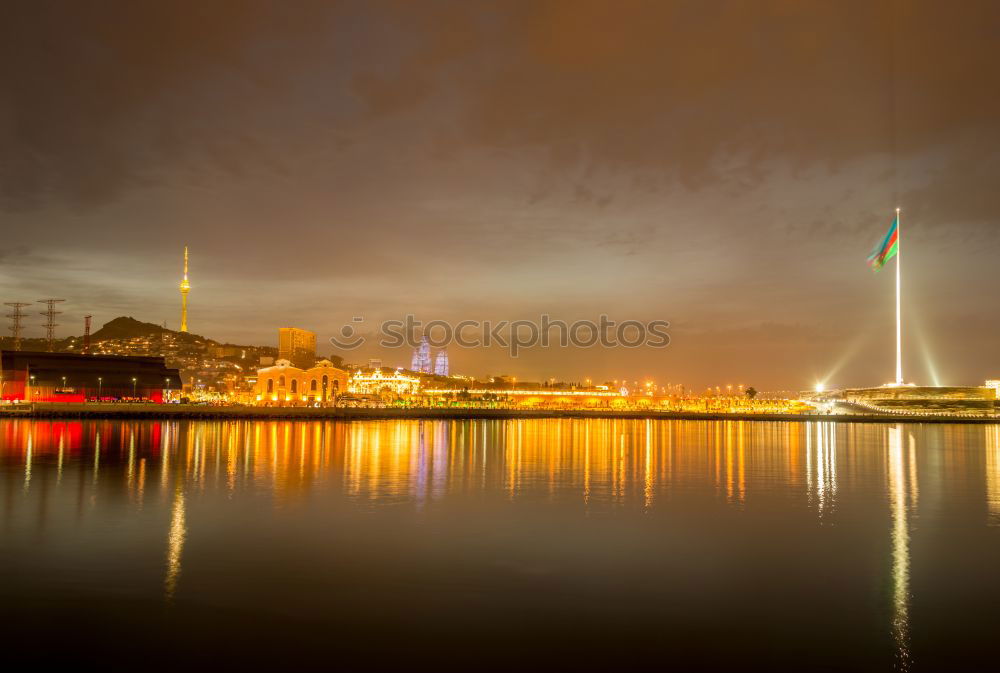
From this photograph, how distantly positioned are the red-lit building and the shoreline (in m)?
10.0

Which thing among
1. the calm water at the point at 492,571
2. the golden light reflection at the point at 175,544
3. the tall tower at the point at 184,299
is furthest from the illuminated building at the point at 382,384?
the golden light reflection at the point at 175,544

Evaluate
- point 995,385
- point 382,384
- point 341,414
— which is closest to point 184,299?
point 382,384

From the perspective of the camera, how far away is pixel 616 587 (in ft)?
39.8

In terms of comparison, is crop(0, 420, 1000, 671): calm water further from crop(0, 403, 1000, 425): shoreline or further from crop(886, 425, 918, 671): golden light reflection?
crop(0, 403, 1000, 425): shoreline

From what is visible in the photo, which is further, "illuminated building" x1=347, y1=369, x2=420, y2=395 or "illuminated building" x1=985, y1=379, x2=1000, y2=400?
"illuminated building" x1=347, y1=369, x2=420, y2=395

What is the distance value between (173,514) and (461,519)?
670 centimetres

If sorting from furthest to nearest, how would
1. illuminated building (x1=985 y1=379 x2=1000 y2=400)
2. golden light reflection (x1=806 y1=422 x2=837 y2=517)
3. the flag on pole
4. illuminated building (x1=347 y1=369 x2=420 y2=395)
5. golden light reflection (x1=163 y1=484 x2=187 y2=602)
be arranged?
1. illuminated building (x1=347 y1=369 x2=420 y2=395)
2. illuminated building (x1=985 y1=379 x2=1000 y2=400)
3. the flag on pole
4. golden light reflection (x1=806 y1=422 x2=837 y2=517)
5. golden light reflection (x1=163 y1=484 x2=187 y2=602)

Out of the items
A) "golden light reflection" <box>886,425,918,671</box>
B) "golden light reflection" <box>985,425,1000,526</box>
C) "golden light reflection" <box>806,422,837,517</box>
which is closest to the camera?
"golden light reflection" <box>886,425,918,671</box>

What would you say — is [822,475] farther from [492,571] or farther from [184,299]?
[184,299]

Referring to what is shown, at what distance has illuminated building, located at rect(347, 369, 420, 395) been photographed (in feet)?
570

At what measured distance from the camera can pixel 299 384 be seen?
123188mm

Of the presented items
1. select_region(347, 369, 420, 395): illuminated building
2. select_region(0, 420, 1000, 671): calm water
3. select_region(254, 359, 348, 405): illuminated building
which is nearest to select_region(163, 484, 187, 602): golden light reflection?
select_region(0, 420, 1000, 671): calm water

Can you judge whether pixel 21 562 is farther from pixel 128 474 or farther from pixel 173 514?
pixel 128 474

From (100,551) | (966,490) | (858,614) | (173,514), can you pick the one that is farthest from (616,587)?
(966,490)
